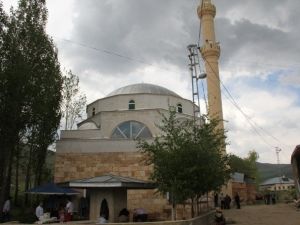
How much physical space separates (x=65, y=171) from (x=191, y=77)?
10.4 metres

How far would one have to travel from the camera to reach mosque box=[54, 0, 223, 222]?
18.2m

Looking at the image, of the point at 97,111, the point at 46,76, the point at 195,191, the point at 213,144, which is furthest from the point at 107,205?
the point at 97,111

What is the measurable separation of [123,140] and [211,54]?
14108 millimetres

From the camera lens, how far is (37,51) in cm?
2270

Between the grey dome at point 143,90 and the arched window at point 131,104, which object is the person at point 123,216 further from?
the grey dome at point 143,90

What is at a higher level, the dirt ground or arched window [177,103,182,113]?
arched window [177,103,182,113]

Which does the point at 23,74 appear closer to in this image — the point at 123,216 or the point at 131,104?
the point at 123,216

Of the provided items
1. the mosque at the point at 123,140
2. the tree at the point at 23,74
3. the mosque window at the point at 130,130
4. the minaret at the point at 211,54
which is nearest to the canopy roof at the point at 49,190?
the mosque at the point at 123,140

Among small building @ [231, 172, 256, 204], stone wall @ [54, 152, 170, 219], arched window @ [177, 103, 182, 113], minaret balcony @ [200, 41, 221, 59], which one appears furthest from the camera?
small building @ [231, 172, 256, 204]

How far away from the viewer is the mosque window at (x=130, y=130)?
29125mm

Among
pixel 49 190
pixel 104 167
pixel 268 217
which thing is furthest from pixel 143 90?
pixel 268 217

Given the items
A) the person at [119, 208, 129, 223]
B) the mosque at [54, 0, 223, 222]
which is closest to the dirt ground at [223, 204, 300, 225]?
the mosque at [54, 0, 223, 222]

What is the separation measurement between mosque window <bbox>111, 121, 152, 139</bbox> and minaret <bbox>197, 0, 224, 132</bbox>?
25.1ft

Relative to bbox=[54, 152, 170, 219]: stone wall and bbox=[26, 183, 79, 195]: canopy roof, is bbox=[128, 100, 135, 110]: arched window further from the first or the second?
bbox=[26, 183, 79, 195]: canopy roof
